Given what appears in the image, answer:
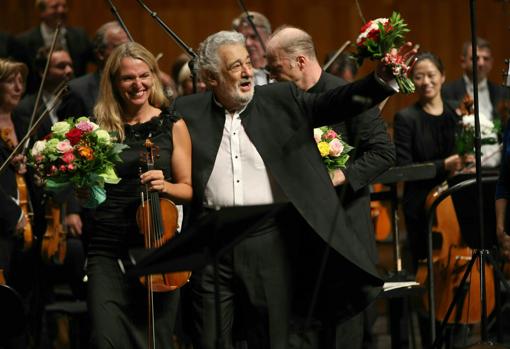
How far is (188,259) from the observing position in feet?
12.7

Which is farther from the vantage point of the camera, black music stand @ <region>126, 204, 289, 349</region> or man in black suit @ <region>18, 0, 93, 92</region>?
man in black suit @ <region>18, 0, 93, 92</region>

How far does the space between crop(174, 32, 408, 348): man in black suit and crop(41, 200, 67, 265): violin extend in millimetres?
2130

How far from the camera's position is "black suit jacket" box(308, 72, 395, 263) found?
5.33 m

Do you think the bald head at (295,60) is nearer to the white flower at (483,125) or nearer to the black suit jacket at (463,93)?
the white flower at (483,125)

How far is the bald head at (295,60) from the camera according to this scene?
5551 millimetres

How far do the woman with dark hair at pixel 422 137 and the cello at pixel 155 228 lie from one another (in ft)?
8.20

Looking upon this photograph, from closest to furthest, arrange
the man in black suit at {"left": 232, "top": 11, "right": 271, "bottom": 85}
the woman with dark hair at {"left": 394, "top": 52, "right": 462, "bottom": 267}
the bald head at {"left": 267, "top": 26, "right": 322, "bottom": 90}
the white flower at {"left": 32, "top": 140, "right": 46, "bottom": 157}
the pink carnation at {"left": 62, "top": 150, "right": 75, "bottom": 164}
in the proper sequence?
the pink carnation at {"left": 62, "top": 150, "right": 75, "bottom": 164}, the white flower at {"left": 32, "top": 140, "right": 46, "bottom": 157}, the bald head at {"left": 267, "top": 26, "right": 322, "bottom": 90}, the woman with dark hair at {"left": 394, "top": 52, "right": 462, "bottom": 267}, the man in black suit at {"left": 232, "top": 11, "right": 271, "bottom": 85}

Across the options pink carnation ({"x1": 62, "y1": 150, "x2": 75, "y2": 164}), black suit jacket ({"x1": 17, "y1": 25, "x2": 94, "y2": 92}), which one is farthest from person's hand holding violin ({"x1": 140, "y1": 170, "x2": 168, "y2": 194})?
black suit jacket ({"x1": 17, "y1": 25, "x2": 94, "y2": 92})

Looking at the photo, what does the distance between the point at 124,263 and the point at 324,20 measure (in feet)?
18.6

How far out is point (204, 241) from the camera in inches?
154

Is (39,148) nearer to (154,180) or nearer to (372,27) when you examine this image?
(154,180)

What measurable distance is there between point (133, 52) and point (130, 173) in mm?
576

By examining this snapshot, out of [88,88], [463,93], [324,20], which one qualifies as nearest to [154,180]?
[88,88]

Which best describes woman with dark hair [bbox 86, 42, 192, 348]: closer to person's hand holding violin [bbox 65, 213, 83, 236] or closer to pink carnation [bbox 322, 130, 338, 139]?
pink carnation [bbox 322, 130, 338, 139]
